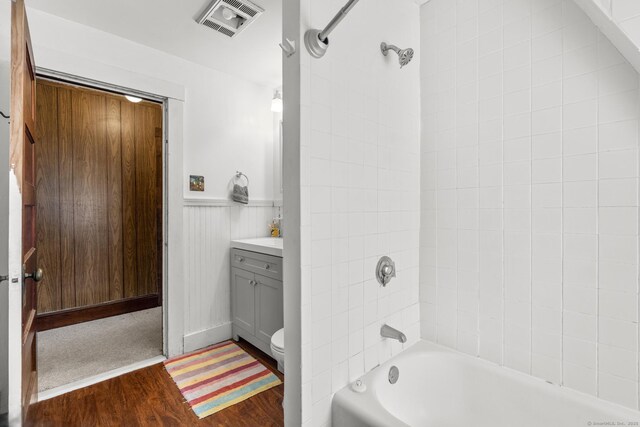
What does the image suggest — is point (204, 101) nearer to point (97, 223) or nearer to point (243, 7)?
point (243, 7)

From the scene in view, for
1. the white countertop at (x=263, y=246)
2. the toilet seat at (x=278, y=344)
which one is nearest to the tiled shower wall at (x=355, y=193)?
the toilet seat at (x=278, y=344)

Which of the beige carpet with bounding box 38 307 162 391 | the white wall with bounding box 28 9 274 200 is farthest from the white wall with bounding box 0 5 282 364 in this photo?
the beige carpet with bounding box 38 307 162 391

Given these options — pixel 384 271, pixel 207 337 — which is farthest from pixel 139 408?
pixel 384 271

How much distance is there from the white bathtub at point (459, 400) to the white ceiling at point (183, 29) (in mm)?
2137

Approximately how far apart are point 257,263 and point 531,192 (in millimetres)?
1839

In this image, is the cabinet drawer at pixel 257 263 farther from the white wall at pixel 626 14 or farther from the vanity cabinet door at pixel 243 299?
the white wall at pixel 626 14

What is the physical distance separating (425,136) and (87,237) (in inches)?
135

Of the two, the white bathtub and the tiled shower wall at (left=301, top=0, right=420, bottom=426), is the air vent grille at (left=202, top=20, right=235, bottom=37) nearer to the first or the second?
the tiled shower wall at (left=301, top=0, right=420, bottom=426)

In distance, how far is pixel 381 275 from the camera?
4.73ft

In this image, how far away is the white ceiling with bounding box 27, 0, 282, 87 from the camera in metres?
1.86

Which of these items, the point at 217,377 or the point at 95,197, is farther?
the point at 95,197

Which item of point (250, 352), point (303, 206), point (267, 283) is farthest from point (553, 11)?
point (250, 352)

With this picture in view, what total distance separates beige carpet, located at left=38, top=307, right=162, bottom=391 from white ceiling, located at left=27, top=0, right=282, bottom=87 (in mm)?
2412

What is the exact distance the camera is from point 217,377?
A: 7.04 feet
